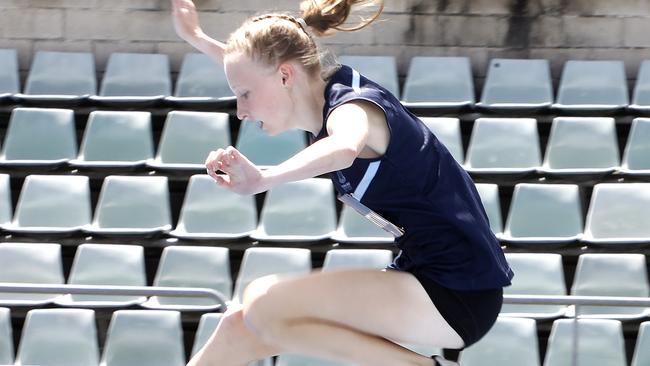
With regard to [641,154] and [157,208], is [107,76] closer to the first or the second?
[157,208]

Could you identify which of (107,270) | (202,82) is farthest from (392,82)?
(107,270)

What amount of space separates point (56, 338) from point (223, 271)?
826 mm

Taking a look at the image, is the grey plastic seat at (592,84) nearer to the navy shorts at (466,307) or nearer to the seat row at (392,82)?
the seat row at (392,82)

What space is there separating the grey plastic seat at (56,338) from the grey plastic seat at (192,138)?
55.8 inches

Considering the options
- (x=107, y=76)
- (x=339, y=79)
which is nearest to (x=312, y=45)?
(x=339, y=79)

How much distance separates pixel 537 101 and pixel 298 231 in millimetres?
1877

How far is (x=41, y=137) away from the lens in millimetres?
6598

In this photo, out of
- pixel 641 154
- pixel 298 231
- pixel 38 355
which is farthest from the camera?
pixel 641 154

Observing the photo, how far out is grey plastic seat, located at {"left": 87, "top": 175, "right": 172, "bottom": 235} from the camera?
5953 mm

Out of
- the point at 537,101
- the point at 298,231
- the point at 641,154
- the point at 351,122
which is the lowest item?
the point at 351,122

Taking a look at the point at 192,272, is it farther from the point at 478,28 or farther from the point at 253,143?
the point at 478,28

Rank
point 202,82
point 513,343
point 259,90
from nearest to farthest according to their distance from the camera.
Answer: point 259,90 → point 513,343 → point 202,82

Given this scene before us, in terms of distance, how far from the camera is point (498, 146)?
20.7ft

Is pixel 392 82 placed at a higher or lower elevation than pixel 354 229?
higher
